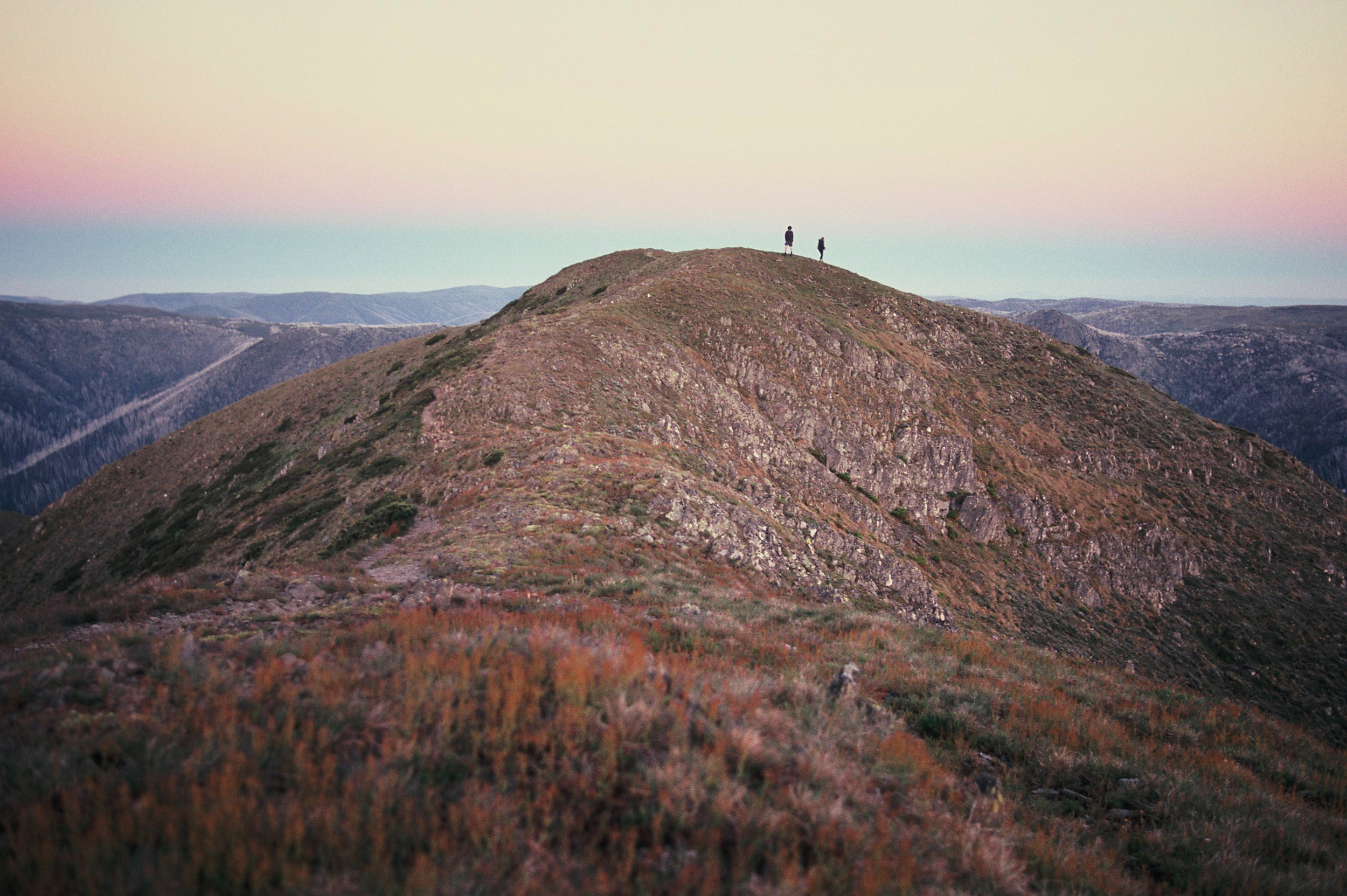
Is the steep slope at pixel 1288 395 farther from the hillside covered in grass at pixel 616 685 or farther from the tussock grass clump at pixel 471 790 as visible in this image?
the tussock grass clump at pixel 471 790

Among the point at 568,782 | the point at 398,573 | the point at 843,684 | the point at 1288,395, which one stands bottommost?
the point at 398,573

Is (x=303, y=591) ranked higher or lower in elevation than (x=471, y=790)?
lower

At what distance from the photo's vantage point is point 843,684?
323 inches

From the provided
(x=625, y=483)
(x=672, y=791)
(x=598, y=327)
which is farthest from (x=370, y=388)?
(x=672, y=791)

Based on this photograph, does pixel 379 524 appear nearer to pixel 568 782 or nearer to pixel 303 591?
pixel 303 591

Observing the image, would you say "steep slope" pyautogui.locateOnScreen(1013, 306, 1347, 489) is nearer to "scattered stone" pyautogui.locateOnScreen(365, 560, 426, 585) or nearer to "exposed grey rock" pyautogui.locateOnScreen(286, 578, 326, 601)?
"scattered stone" pyautogui.locateOnScreen(365, 560, 426, 585)

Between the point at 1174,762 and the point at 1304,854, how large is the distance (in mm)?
1946

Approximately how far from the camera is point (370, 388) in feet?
140

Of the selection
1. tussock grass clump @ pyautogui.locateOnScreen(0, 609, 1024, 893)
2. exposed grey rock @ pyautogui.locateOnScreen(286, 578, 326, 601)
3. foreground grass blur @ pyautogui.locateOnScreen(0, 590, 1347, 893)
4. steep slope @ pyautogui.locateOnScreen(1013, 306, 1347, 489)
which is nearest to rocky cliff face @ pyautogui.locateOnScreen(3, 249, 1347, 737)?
exposed grey rock @ pyautogui.locateOnScreen(286, 578, 326, 601)

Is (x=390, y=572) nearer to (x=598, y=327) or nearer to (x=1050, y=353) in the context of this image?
(x=598, y=327)

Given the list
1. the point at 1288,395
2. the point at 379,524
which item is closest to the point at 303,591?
the point at 379,524

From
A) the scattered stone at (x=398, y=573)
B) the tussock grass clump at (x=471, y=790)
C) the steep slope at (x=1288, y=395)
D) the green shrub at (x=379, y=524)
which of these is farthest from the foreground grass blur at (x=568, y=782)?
the steep slope at (x=1288, y=395)

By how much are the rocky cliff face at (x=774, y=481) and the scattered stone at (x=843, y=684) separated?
18.5ft

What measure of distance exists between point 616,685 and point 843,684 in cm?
420
